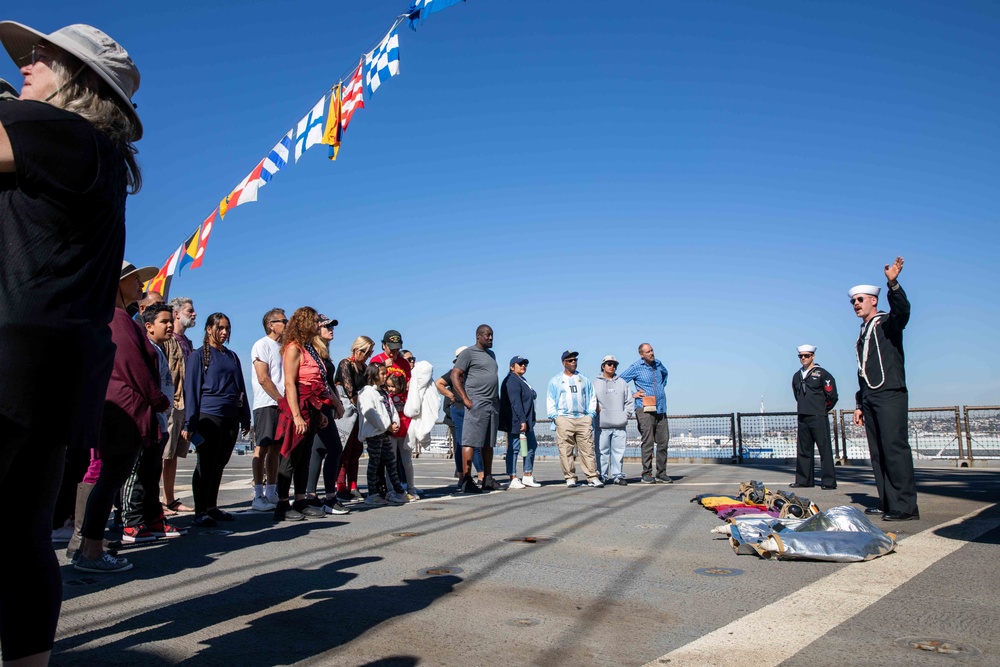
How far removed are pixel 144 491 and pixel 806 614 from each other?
4.61 metres

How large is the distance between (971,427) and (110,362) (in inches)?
748

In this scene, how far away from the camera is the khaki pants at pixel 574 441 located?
10.9m

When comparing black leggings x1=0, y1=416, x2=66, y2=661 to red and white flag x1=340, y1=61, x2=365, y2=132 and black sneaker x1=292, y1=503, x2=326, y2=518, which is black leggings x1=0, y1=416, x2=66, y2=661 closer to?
black sneaker x1=292, y1=503, x2=326, y2=518

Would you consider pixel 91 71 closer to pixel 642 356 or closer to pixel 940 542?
pixel 940 542

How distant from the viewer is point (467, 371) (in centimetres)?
1028

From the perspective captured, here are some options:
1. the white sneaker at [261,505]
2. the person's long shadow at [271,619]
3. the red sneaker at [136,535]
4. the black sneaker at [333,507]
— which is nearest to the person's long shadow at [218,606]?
the person's long shadow at [271,619]

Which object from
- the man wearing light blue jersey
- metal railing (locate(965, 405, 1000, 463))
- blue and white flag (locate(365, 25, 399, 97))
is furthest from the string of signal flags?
metal railing (locate(965, 405, 1000, 463))

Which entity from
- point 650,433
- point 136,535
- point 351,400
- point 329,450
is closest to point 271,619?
point 136,535

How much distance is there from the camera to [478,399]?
10.1 metres

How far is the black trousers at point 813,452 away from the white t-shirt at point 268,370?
21.1 ft

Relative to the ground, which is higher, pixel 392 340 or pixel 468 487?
pixel 392 340

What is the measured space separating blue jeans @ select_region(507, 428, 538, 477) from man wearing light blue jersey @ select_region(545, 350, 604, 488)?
0.39m

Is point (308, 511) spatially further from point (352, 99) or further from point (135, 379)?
point (352, 99)

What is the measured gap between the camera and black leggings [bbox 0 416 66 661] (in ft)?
5.88
